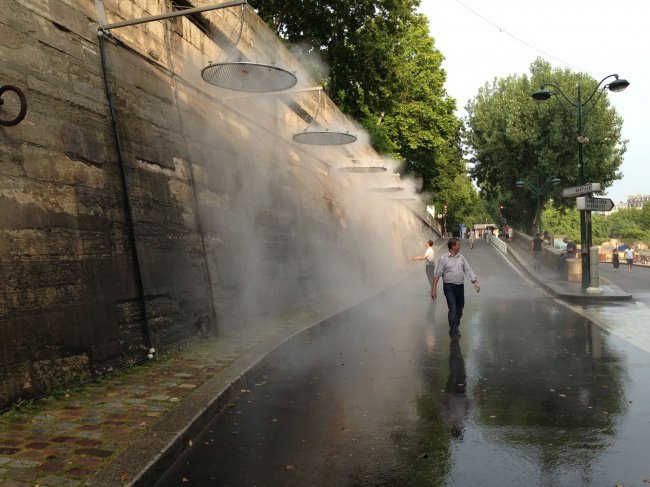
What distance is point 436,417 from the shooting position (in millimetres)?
4605

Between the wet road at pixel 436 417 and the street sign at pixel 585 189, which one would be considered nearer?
the wet road at pixel 436 417

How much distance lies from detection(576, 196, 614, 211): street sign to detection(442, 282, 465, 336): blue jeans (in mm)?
8017

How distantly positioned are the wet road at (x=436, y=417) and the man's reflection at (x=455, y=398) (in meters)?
0.01

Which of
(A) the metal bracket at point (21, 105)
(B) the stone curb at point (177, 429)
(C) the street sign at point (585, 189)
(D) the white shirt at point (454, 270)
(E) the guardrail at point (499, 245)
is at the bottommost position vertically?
(E) the guardrail at point (499, 245)

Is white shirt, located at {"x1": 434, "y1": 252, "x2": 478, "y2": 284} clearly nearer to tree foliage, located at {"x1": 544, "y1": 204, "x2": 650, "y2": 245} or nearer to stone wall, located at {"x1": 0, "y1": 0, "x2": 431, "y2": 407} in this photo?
stone wall, located at {"x1": 0, "y1": 0, "x2": 431, "y2": 407}

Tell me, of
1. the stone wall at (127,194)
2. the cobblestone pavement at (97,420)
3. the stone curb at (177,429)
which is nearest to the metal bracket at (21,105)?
the stone wall at (127,194)

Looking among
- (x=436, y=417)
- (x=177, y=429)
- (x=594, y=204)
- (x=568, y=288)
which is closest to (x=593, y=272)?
(x=568, y=288)

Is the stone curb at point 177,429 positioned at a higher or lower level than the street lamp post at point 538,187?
lower

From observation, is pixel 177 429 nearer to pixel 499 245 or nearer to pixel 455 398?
pixel 455 398

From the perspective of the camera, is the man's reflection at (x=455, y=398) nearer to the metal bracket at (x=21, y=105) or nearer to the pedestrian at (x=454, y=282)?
the pedestrian at (x=454, y=282)

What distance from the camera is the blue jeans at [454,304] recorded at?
27.7ft

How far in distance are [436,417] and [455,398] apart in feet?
2.10

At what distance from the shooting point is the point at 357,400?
16.9 feet

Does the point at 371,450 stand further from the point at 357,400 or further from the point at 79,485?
the point at 79,485
